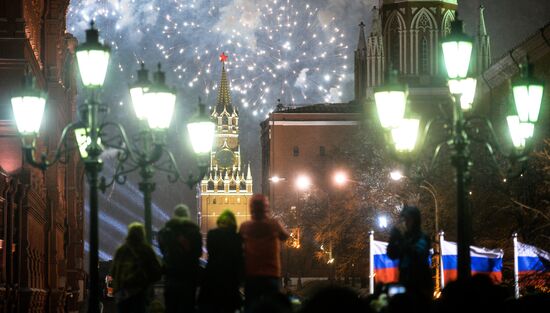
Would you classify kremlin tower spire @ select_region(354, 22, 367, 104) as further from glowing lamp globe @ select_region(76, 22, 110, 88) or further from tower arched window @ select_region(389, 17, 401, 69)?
glowing lamp globe @ select_region(76, 22, 110, 88)

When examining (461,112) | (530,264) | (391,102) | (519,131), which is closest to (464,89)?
(461,112)

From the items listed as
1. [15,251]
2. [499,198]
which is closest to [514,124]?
[15,251]

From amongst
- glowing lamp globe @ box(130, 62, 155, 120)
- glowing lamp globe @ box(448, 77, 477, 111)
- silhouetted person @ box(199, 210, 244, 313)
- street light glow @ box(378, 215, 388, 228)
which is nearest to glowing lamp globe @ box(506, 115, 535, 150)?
glowing lamp globe @ box(448, 77, 477, 111)

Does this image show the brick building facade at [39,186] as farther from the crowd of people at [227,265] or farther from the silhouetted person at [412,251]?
the silhouetted person at [412,251]

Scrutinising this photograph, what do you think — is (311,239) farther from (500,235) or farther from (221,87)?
(221,87)

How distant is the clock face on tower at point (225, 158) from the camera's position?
6709 inches

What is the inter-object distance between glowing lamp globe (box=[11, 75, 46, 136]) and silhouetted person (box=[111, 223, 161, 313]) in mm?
2826

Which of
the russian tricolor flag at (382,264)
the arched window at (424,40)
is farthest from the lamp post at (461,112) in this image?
the arched window at (424,40)

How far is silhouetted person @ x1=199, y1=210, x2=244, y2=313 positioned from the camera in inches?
725

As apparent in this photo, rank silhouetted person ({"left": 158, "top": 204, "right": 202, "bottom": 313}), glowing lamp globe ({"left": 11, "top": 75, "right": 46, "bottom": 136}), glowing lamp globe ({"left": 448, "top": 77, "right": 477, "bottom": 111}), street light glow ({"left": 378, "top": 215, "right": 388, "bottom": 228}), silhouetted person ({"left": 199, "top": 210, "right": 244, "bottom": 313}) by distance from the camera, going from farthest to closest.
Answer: street light glow ({"left": 378, "top": 215, "right": 388, "bottom": 228})
glowing lamp globe ({"left": 11, "top": 75, "right": 46, "bottom": 136})
glowing lamp globe ({"left": 448, "top": 77, "right": 477, "bottom": 111})
silhouetted person ({"left": 158, "top": 204, "right": 202, "bottom": 313})
silhouetted person ({"left": 199, "top": 210, "right": 244, "bottom": 313})

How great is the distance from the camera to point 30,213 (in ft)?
127

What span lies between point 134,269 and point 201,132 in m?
5.62

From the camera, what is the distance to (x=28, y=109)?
2167 centimetres

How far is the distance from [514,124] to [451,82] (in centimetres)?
256
